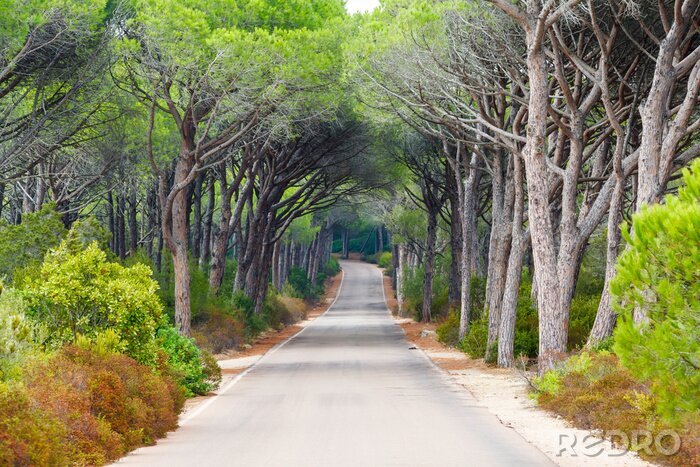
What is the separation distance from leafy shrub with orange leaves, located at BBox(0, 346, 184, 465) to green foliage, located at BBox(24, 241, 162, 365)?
644mm

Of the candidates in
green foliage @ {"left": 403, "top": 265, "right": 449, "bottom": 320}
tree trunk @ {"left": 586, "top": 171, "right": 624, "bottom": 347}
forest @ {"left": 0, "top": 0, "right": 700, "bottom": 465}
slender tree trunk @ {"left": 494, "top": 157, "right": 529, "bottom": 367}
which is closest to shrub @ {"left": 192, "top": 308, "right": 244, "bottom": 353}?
forest @ {"left": 0, "top": 0, "right": 700, "bottom": 465}

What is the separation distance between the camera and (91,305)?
15164mm

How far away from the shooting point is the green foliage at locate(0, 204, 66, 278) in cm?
2473

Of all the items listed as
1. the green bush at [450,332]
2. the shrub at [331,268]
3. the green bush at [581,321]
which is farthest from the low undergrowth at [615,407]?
the shrub at [331,268]

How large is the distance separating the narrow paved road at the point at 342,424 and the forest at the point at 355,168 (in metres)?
0.90

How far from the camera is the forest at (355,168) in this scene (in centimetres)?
1061

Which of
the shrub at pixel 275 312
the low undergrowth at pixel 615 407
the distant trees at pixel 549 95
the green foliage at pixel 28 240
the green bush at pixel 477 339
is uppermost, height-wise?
the distant trees at pixel 549 95

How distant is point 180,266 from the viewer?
87.8 feet

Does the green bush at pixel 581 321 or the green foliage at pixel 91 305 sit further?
the green bush at pixel 581 321

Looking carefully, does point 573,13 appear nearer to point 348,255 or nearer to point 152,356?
point 152,356

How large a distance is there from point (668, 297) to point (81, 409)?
21.4ft

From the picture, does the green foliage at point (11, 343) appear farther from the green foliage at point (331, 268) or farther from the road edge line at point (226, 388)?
the green foliage at point (331, 268)

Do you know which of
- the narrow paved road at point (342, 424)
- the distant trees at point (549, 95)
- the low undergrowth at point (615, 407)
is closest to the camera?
the low undergrowth at point (615, 407)

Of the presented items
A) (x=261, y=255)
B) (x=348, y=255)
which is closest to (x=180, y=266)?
(x=261, y=255)
